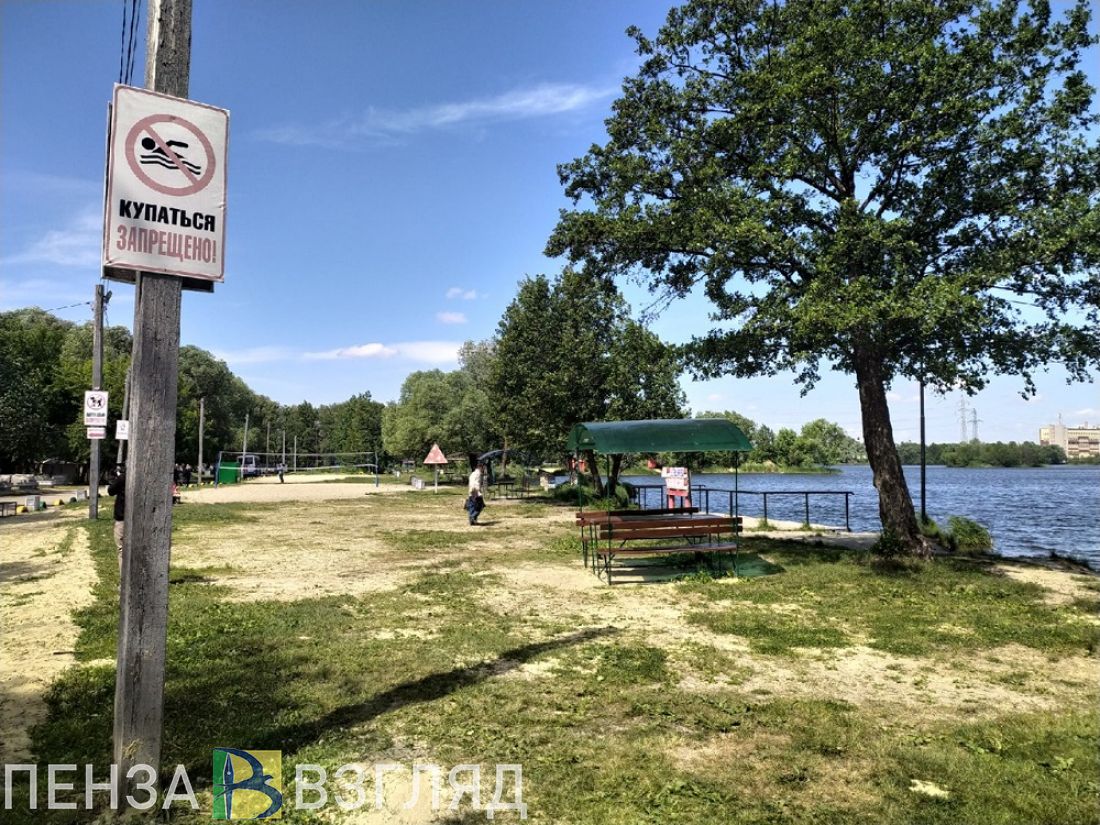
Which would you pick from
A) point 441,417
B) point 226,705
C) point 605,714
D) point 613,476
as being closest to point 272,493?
point 441,417

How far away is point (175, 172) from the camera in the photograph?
14.1 feet

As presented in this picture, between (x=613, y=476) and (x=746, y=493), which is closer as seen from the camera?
(x=613, y=476)

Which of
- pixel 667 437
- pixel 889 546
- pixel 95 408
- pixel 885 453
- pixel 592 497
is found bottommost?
pixel 592 497

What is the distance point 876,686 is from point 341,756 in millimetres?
4530

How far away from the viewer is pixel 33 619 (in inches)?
318

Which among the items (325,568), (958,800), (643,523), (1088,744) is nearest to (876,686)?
(1088,744)

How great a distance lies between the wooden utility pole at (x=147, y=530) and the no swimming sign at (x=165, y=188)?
0.14 metres

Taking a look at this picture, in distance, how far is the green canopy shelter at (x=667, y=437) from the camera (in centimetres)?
1215

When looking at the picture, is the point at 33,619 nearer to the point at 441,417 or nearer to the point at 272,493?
the point at 272,493

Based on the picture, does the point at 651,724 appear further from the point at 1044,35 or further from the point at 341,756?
the point at 1044,35

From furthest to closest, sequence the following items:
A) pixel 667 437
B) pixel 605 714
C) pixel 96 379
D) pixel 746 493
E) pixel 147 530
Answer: pixel 746 493 < pixel 96 379 < pixel 667 437 < pixel 605 714 < pixel 147 530

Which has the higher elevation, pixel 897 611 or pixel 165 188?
pixel 165 188

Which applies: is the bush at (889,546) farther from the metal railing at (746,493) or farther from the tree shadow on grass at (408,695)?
the tree shadow on grass at (408,695)

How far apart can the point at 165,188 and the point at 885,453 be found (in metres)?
12.6
